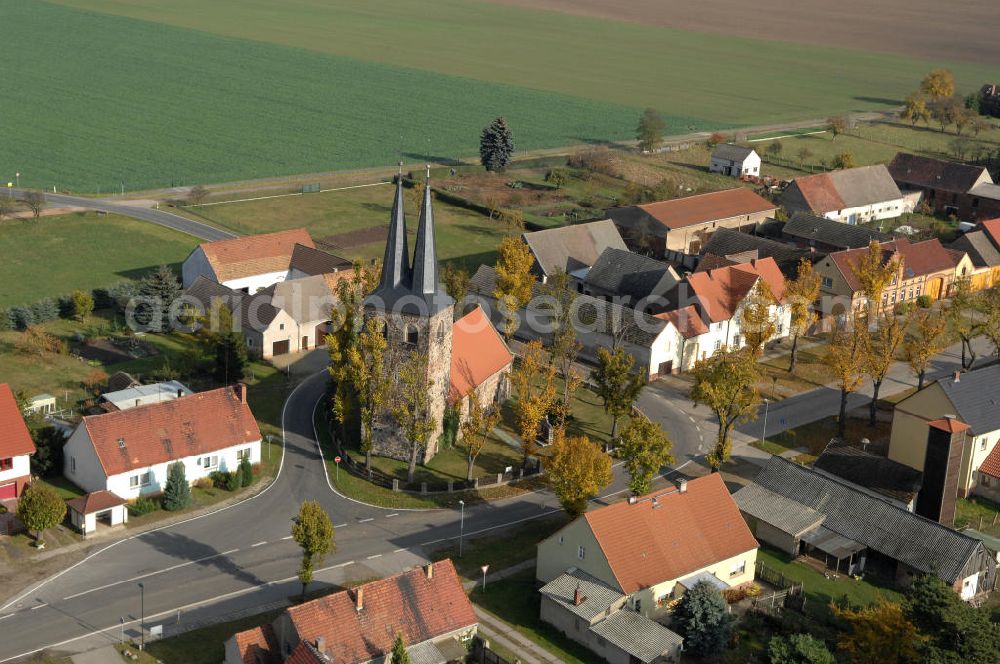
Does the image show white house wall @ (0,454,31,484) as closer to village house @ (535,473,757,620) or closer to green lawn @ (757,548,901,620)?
village house @ (535,473,757,620)

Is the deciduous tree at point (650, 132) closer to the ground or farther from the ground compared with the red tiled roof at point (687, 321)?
farther from the ground

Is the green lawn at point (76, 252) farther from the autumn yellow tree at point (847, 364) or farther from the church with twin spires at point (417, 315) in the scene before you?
the autumn yellow tree at point (847, 364)

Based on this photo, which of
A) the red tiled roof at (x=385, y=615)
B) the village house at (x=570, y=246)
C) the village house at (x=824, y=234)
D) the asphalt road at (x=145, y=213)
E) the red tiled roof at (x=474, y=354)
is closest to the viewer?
the red tiled roof at (x=385, y=615)

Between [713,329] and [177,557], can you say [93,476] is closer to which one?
[177,557]

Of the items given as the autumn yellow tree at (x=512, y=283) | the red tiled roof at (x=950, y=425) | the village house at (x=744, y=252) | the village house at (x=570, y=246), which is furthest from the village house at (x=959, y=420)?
the village house at (x=570, y=246)

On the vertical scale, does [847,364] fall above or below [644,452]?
above

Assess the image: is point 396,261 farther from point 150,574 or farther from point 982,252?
point 982,252

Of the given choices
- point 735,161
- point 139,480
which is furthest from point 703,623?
point 735,161
